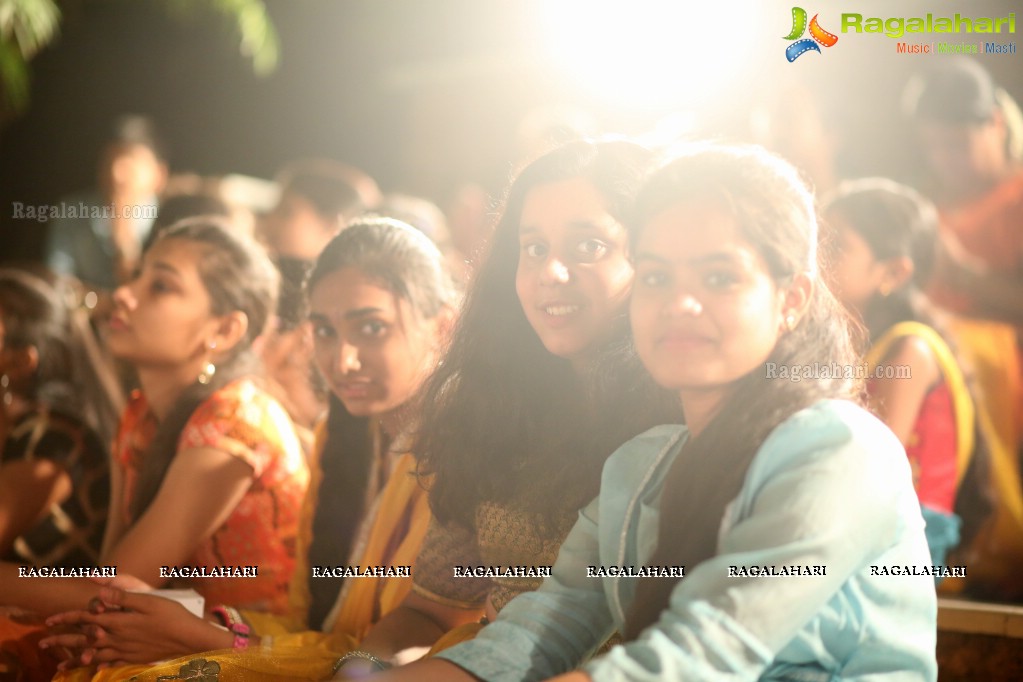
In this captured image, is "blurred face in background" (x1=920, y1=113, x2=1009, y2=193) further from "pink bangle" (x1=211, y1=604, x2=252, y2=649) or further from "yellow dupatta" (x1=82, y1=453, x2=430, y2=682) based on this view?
"pink bangle" (x1=211, y1=604, x2=252, y2=649)

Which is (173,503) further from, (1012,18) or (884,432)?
(1012,18)

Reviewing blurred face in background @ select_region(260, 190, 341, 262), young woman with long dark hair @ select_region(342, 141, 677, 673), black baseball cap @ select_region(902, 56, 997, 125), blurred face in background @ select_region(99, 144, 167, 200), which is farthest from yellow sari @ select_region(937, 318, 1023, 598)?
blurred face in background @ select_region(99, 144, 167, 200)

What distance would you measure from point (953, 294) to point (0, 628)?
286 centimetres

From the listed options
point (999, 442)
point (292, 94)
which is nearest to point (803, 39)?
point (999, 442)

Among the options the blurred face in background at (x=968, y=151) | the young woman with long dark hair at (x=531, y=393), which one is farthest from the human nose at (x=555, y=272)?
the blurred face in background at (x=968, y=151)

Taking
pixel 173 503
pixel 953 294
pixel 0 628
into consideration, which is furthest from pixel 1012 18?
pixel 0 628

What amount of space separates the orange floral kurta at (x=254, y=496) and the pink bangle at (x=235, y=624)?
0.85ft

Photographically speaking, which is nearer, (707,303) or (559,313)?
(707,303)

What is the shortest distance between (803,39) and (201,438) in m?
1.61

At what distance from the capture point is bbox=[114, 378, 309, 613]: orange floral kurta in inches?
96.7

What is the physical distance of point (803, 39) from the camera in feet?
7.63

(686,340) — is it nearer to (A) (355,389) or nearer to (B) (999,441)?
(A) (355,389)

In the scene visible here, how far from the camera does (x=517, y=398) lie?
6.63 ft

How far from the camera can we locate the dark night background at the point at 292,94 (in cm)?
557
